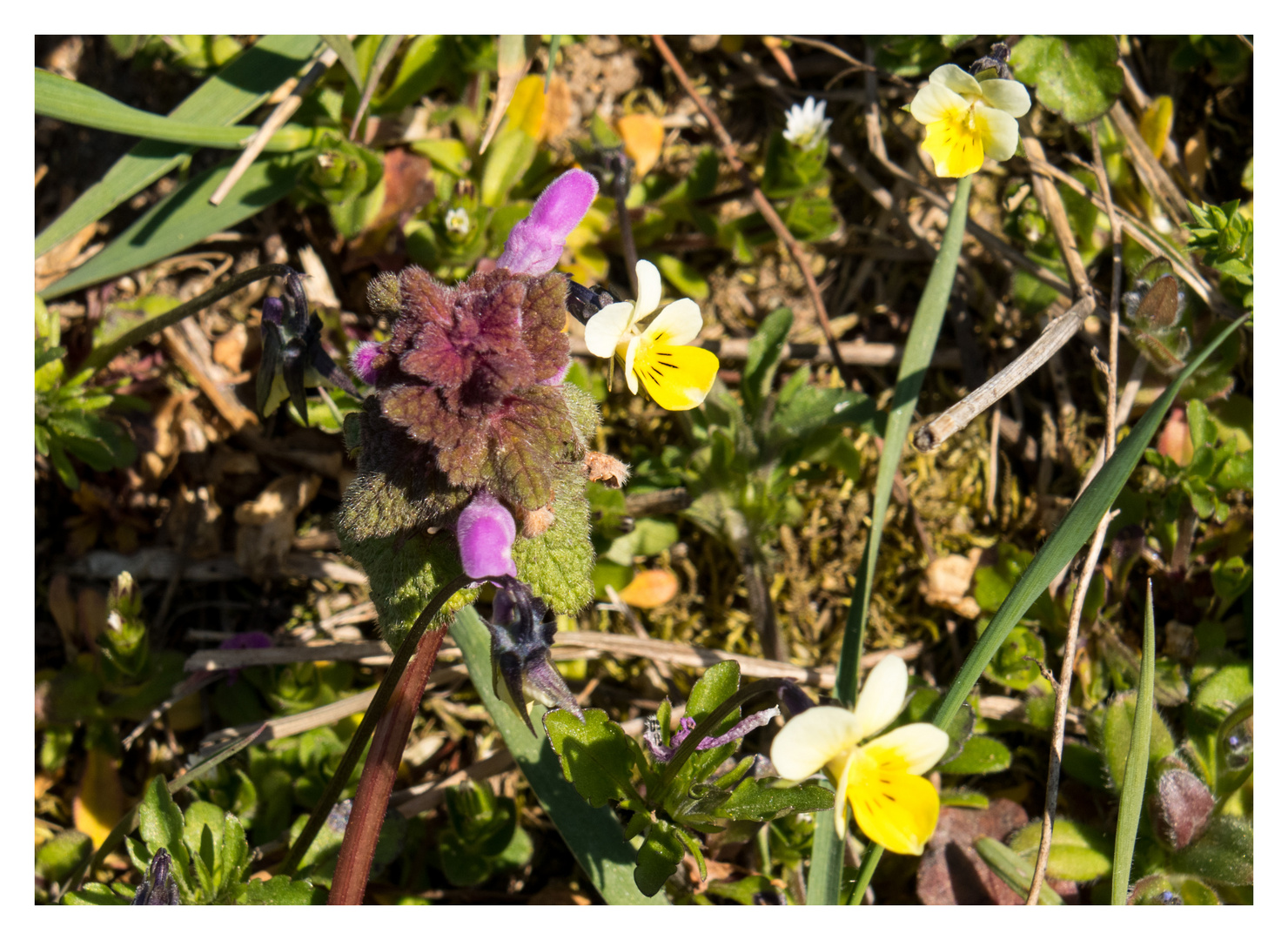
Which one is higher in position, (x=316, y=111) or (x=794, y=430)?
(x=316, y=111)

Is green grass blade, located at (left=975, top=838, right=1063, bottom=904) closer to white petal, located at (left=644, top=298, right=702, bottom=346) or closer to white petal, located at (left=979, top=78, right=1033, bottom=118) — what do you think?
white petal, located at (left=644, top=298, right=702, bottom=346)

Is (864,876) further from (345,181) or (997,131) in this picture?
(345,181)

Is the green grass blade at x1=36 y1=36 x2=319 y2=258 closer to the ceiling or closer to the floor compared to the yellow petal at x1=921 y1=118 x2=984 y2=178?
closer to the ceiling

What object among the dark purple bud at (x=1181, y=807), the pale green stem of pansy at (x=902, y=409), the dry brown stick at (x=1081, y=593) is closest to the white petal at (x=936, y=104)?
the pale green stem of pansy at (x=902, y=409)

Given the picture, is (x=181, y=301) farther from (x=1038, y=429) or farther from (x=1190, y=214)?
(x=1190, y=214)

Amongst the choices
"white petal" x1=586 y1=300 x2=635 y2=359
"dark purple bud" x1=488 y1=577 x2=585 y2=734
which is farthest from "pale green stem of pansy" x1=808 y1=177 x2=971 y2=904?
"white petal" x1=586 y1=300 x2=635 y2=359

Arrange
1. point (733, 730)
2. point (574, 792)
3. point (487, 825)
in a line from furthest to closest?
1. point (487, 825)
2. point (574, 792)
3. point (733, 730)

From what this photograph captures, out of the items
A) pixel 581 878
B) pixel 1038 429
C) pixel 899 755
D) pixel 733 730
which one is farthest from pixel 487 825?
pixel 1038 429
